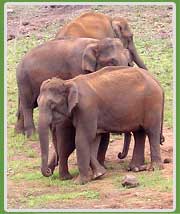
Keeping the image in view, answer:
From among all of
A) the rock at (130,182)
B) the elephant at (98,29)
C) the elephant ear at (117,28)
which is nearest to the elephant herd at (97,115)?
the rock at (130,182)

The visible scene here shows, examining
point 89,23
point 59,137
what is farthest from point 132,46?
point 59,137

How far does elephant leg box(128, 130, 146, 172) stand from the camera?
27.6 ft

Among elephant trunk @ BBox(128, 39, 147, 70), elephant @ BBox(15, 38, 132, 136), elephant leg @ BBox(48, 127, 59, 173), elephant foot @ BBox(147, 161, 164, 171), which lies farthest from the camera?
elephant trunk @ BBox(128, 39, 147, 70)

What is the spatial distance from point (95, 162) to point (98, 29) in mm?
4067

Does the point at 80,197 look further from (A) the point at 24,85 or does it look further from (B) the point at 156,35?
(B) the point at 156,35

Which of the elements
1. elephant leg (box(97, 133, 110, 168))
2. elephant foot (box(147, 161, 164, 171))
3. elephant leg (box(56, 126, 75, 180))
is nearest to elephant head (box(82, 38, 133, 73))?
elephant leg (box(97, 133, 110, 168))

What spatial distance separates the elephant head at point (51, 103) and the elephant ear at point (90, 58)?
1.54 m

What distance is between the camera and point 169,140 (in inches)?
381

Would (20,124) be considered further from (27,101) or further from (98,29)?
(98,29)

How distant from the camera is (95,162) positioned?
813 cm

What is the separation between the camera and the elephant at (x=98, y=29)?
37.7ft

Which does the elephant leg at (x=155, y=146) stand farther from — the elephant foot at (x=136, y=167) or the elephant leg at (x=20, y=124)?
the elephant leg at (x=20, y=124)

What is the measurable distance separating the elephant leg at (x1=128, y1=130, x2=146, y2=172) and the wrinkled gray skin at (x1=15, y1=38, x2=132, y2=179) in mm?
1212

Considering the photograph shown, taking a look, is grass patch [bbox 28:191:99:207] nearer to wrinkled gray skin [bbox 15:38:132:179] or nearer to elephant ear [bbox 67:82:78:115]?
elephant ear [bbox 67:82:78:115]
